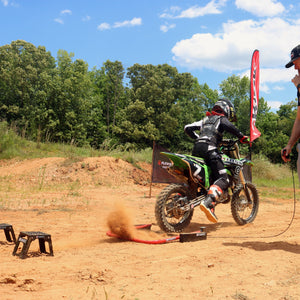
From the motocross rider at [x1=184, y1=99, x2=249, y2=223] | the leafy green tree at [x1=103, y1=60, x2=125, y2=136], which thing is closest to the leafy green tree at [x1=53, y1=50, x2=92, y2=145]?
the leafy green tree at [x1=103, y1=60, x2=125, y2=136]

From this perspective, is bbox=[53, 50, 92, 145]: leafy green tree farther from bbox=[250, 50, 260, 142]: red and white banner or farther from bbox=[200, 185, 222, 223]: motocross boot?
bbox=[200, 185, 222, 223]: motocross boot

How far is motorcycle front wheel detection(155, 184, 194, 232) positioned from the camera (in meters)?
5.73

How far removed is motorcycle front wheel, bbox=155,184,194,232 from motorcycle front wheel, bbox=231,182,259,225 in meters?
1.23

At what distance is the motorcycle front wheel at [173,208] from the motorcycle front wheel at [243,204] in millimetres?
1226

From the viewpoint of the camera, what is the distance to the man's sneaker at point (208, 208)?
5.52 m

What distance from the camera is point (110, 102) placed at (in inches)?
2110

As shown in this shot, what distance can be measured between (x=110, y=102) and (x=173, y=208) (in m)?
48.8

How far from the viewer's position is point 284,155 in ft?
15.2

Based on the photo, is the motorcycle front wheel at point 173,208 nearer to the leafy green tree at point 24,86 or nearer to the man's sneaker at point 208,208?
the man's sneaker at point 208,208

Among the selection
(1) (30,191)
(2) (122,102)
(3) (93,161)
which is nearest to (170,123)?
(2) (122,102)

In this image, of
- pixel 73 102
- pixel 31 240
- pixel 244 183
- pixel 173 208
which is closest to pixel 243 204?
pixel 244 183

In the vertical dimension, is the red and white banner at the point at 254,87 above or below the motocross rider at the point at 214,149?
above

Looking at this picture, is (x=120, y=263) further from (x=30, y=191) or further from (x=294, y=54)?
(x=30, y=191)

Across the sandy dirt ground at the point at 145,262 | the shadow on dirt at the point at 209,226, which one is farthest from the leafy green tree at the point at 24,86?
the shadow on dirt at the point at 209,226
